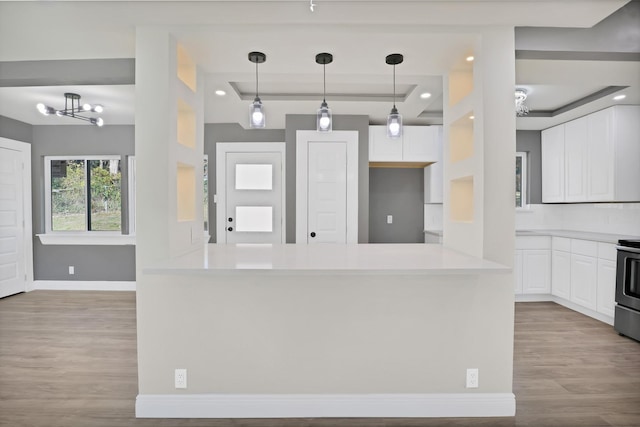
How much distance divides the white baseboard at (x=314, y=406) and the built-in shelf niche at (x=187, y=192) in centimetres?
118

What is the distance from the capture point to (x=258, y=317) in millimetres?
2090

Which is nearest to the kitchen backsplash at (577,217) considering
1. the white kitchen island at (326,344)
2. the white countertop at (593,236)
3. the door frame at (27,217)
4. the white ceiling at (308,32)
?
the white countertop at (593,236)

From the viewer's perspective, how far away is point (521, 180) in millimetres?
5109

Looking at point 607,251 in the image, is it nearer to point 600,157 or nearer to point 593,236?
point 593,236

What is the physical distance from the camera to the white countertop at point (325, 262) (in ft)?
5.49

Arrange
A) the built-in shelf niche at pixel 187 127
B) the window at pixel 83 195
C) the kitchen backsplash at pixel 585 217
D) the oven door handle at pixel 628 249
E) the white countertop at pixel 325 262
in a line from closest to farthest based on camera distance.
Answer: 1. the white countertop at pixel 325 262
2. the built-in shelf niche at pixel 187 127
3. the oven door handle at pixel 628 249
4. the kitchen backsplash at pixel 585 217
5. the window at pixel 83 195

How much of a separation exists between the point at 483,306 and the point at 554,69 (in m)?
1.79

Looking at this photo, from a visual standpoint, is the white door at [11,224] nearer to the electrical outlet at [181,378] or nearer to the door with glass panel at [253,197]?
the door with glass panel at [253,197]

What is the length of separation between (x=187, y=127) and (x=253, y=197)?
249 cm

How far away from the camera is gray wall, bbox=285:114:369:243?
13.8ft

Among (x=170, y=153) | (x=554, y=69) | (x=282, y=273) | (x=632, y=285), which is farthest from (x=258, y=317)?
(x=632, y=285)

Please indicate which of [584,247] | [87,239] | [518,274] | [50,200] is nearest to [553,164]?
[584,247]

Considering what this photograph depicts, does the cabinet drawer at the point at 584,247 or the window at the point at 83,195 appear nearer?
the cabinet drawer at the point at 584,247

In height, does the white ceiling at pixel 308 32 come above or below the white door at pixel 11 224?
above
